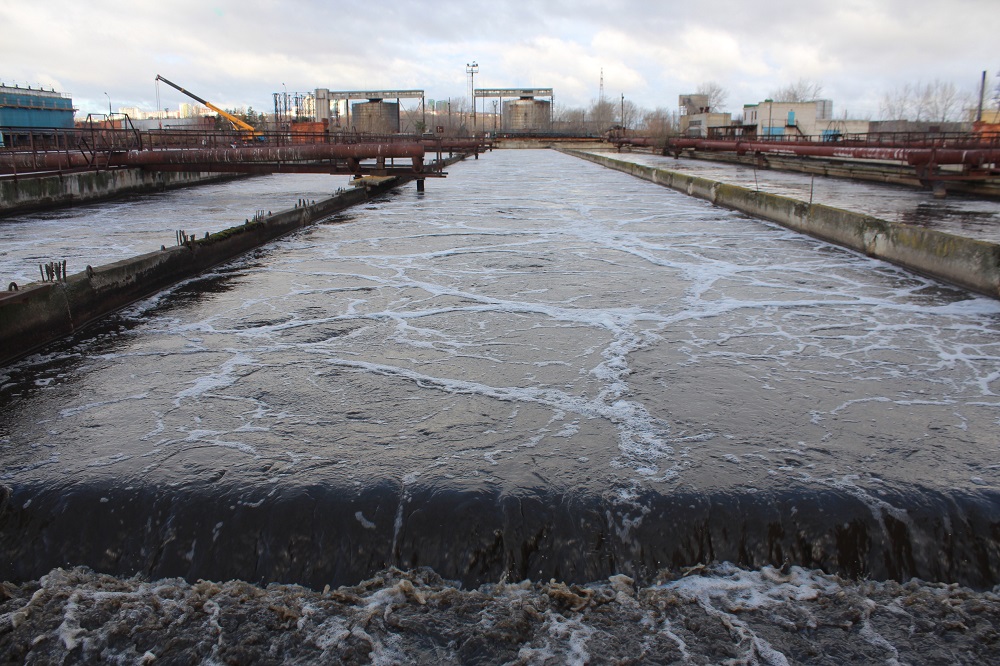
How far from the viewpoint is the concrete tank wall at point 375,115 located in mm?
89750

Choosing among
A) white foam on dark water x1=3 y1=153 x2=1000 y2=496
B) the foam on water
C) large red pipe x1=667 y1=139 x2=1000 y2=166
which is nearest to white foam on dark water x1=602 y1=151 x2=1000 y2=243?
large red pipe x1=667 y1=139 x2=1000 y2=166

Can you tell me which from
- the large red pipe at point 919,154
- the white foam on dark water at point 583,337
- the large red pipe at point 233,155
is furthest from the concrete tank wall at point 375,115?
the white foam on dark water at point 583,337

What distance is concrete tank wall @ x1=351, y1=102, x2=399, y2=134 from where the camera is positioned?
89.8m

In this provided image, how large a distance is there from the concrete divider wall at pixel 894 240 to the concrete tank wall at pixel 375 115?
77.4 meters

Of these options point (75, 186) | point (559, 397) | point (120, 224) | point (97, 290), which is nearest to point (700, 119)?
point (75, 186)

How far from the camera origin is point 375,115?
90.1 meters

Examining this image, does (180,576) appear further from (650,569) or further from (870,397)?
(870,397)

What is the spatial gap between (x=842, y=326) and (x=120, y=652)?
24.3 ft

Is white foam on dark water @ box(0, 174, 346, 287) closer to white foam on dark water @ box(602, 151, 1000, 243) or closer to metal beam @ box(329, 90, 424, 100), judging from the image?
white foam on dark water @ box(602, 151, 1000, 243)

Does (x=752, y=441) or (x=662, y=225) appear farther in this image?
(x=662, y=225)

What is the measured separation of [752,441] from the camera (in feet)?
16.9

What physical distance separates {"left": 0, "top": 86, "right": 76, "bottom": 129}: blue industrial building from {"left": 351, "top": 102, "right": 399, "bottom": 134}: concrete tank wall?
143 feet

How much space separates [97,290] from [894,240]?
1111cm

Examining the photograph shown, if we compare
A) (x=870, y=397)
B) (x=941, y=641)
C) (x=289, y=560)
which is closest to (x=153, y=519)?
(x=289, y=560)
